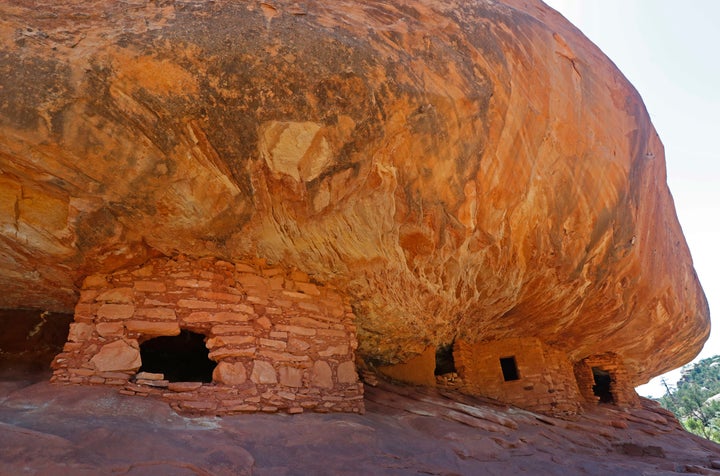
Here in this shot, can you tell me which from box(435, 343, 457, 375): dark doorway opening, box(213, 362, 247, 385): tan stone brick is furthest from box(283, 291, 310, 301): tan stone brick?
box(435, 343, 457, 375): dark doorway opening

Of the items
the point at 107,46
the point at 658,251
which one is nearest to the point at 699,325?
the point at 658,251

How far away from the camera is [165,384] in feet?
11.7

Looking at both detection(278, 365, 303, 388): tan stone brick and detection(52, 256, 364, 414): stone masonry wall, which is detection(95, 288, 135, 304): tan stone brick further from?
detection(278, 365, 303, 388): tan stone brick

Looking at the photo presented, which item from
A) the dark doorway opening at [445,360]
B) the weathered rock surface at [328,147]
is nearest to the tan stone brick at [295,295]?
the weathered rock surface at [328,147]

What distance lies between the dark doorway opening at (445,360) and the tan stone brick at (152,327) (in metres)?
3.83

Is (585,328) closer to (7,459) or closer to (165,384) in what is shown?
(165,384)

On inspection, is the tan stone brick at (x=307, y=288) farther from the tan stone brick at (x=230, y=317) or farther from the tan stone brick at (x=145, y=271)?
the tan stone brick at (x=145, y=271)

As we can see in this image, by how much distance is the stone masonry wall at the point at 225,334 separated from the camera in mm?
3541

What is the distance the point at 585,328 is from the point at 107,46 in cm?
617

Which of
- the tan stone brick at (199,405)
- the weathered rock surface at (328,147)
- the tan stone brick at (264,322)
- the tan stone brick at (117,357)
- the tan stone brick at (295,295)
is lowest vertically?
the tan stone brick at (199,405)

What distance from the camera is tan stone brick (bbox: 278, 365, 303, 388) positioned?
154 inches

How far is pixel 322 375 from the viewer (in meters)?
4.11

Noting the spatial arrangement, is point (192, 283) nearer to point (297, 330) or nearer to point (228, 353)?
point (228, 353)

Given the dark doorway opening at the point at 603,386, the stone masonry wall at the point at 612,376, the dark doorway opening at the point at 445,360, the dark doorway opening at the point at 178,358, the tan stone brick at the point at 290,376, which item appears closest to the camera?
the tan stone brick at the point at 290,376
